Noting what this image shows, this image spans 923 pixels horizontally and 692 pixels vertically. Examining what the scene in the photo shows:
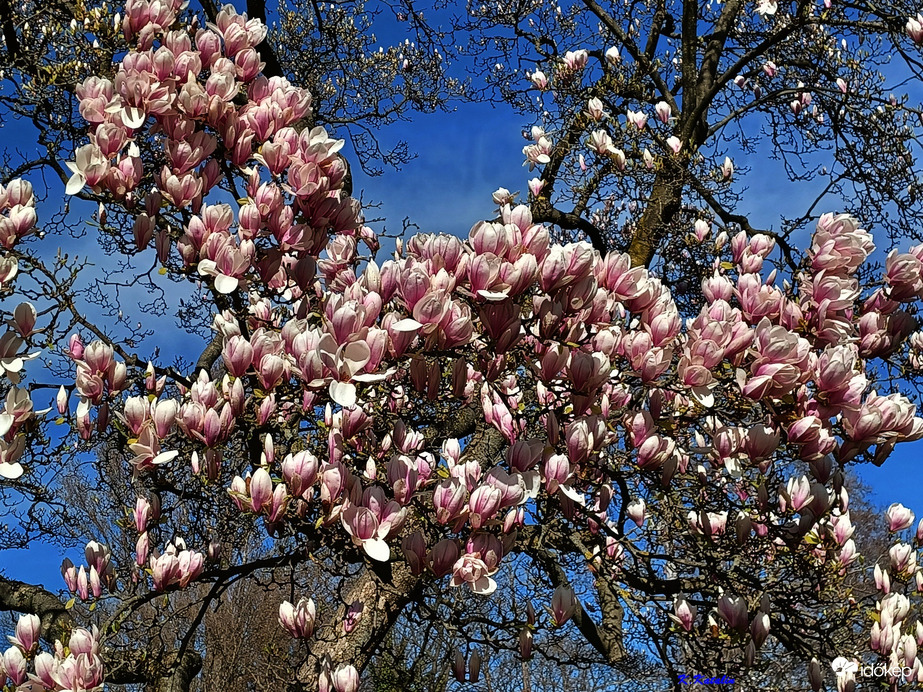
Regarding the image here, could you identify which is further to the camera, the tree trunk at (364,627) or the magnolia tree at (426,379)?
the tree trunk at (364,627)

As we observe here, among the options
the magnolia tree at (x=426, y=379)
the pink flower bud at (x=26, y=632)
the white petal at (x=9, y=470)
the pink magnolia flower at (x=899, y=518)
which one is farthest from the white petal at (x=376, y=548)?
the pink magnolia flower at (x=899, y=518)

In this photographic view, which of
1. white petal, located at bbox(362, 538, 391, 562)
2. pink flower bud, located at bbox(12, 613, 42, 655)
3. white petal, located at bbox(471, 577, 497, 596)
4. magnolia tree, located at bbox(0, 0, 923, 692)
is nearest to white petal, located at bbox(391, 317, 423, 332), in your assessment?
magnolia tree, located at bbox(0, 0, 923, 692)

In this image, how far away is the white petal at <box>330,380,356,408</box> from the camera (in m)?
1.52

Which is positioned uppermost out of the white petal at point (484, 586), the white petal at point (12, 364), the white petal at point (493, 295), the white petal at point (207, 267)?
the white petal at point (207, 267)

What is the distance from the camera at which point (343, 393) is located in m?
1.53

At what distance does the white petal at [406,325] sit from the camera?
156 cm

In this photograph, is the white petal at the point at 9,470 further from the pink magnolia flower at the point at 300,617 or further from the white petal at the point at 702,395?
the white petal at the point at 702,395

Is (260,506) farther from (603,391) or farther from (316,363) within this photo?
(603,391)

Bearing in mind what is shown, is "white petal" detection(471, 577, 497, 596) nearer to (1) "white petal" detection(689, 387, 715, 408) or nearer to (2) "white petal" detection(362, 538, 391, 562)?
(2) "white petal" detection(362, 538, 391, 562)

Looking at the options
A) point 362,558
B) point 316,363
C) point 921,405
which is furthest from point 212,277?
point 921,405

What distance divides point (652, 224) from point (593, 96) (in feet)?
2.93

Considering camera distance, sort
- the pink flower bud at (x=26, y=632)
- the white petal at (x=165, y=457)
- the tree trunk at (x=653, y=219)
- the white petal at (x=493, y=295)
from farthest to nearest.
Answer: the tree trunk at (x=653, y=219) → the pink flower bud at (x=26, y=632) → the white petal at (x=165, y=457) → the white petal at (x=493, y=295)

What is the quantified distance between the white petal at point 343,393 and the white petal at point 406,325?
0.15 meters

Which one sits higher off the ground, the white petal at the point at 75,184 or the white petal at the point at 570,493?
the white petal at the point at 75,184
